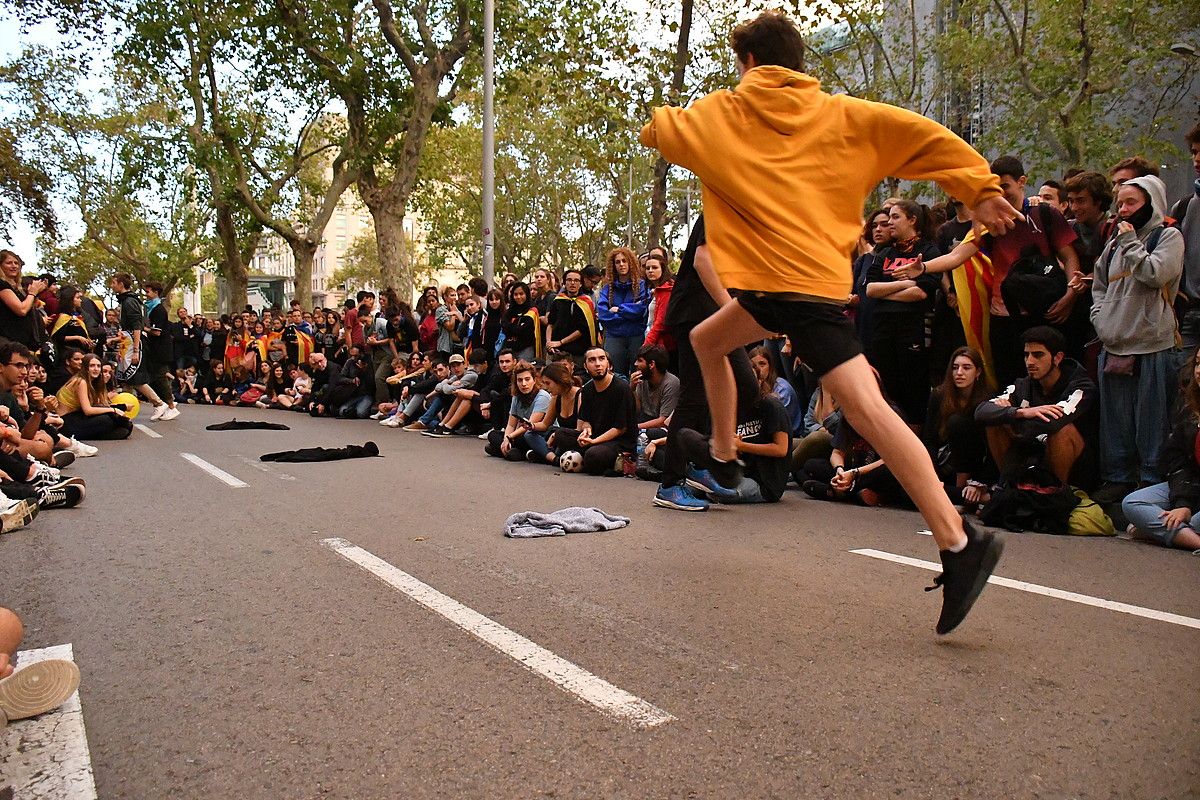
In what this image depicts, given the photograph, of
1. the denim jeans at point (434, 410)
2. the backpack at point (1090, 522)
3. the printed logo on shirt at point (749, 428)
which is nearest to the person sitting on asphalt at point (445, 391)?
the denim jeans at point (434, 410)

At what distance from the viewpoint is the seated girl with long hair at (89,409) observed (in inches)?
525

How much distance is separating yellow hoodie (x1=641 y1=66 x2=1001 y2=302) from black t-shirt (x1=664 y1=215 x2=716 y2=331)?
1.79 metres

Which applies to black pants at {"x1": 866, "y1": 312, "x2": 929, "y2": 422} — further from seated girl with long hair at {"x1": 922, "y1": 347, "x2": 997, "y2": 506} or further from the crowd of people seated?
seated girl with long hair at {"x1": 922, "y1": 347, "x2": 997, "y2": 506}

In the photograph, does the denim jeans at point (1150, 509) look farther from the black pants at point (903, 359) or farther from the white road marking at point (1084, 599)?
the black pants at point (903, 359)

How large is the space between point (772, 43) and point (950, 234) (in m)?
4.85

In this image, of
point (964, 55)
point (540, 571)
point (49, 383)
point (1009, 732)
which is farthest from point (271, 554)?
point (964, 55)

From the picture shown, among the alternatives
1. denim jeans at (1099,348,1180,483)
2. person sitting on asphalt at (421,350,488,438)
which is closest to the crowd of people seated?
denim jeans at (1099,348,1180,483)

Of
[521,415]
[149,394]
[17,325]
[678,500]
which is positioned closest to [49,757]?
[678,500]

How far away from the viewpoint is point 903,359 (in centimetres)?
845

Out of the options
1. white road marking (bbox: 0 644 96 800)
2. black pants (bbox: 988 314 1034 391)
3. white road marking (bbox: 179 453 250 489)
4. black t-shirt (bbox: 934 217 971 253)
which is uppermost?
black t-shirt (bbox: 934 217 971 253)

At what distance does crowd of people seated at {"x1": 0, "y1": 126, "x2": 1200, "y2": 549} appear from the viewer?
→ 6.78m

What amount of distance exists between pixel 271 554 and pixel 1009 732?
383 centimetres

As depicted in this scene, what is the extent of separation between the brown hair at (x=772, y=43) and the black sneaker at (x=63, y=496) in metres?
5.70

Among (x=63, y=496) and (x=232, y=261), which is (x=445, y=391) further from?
(x=232, y=261)
